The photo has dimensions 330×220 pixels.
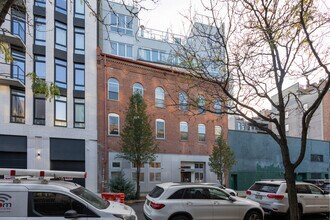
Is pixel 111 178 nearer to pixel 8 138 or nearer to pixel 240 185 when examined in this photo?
pixel 8 138

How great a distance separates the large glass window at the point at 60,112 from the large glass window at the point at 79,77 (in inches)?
59.8

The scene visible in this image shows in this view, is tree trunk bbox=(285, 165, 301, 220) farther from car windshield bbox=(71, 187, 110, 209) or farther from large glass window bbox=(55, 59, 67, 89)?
large glass window bbox=(55, 59, 67, 89)

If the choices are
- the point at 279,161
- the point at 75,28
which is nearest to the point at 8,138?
the point at 75,28

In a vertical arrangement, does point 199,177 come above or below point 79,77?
below

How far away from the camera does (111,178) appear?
2767 cm

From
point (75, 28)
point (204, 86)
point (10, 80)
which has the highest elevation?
point (75, 28)

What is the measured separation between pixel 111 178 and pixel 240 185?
14.9 meters

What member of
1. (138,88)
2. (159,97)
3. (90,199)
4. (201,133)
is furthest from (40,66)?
(90,199)

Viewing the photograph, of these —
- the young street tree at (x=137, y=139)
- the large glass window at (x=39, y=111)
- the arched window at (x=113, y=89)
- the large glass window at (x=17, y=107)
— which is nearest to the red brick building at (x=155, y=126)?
the arched window at (x=113, y=89)

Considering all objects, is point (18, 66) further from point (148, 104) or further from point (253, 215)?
point (253, 215)

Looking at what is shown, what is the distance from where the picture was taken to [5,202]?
6676 mm

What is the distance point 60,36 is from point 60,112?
18.8 ft

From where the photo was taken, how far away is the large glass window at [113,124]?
28.7 metres

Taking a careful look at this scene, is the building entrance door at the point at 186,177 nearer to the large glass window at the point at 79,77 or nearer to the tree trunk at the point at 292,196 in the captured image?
the large glass window at the point at 79,77
